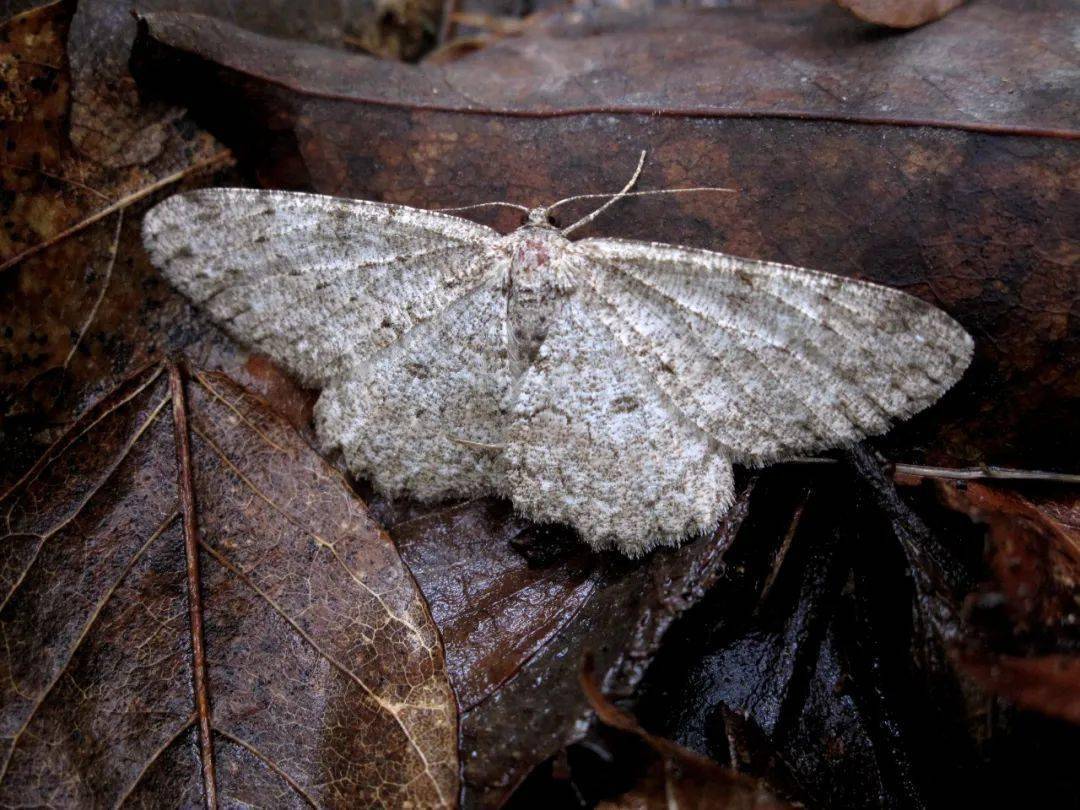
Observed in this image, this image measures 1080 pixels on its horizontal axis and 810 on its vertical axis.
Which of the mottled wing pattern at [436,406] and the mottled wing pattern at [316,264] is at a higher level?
the mottled wing pattern at [316,264]

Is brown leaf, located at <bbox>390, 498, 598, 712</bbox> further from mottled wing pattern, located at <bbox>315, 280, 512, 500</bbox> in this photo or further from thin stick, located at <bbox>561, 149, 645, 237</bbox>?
thin stick, located at <bbox>561, 149, 645, 237</bbox>

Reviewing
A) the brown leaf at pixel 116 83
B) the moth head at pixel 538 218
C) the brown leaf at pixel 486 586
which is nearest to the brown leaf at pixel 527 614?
the brown leaf at pixel 486 586

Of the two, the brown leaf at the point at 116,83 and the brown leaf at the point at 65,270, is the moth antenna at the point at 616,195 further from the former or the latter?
the brown leaf at the point at 116,83

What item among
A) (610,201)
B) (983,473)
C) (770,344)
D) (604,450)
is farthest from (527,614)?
(983,473)

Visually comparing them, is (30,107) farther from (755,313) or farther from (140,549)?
(755,313)

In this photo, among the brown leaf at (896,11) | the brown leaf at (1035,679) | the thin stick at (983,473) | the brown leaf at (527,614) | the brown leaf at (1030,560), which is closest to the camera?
the brown leaf at (1035,679)

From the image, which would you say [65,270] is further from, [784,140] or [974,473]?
[974,473]
